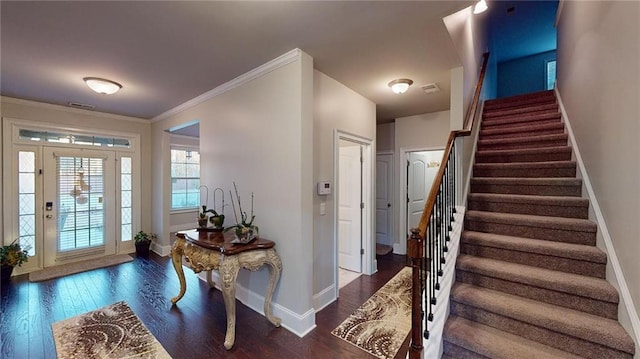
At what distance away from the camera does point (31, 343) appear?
226 centimetres

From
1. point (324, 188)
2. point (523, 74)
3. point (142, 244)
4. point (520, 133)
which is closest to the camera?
point (324, 188)

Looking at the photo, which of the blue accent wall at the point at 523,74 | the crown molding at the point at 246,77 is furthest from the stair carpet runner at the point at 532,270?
the blue accent wall at the point at 523,74

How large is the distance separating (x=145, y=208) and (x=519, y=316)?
5.88 m

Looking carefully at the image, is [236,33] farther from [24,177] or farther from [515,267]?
[24,177]

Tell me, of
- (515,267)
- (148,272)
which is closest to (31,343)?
(148,272)

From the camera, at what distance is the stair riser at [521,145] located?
309cm

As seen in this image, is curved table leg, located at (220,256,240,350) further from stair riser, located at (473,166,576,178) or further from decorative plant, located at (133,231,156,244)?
decorative plant, located at (133,231,156,244)

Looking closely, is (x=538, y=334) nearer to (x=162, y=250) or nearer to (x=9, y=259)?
(x=162, y=250)

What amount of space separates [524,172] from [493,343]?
2050mm

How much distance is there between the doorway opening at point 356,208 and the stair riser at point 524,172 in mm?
1398

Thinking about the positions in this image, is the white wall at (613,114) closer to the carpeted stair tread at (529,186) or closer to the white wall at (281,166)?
the carpeted stair tread at (529,186)

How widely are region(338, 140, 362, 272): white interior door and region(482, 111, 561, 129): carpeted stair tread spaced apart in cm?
210

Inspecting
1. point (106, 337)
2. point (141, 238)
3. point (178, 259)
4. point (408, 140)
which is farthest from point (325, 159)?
point (141, 238)

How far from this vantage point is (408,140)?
191 inches
